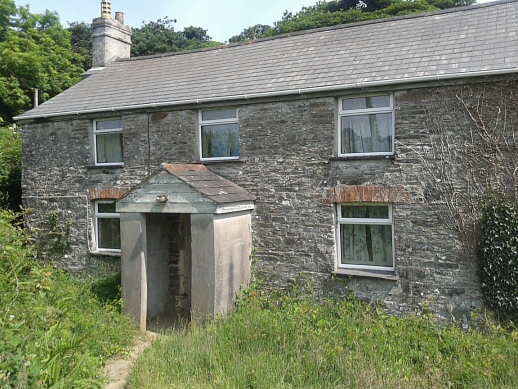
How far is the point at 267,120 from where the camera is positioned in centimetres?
946

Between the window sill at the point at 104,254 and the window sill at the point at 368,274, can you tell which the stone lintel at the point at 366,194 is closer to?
the window sill at the point at 368,274

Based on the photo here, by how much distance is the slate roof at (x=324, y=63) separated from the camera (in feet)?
27.2

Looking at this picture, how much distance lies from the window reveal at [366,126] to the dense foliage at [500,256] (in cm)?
216

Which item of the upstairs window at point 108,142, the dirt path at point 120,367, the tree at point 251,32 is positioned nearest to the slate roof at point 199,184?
the upstairs window at point 108,142

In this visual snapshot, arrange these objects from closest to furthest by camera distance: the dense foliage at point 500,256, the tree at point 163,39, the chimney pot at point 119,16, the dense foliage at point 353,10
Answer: the dense foliage at point 500,256 < the chimney pot at point 119,16 < the dense foliage at point 353,10 < the tree at point 163,39

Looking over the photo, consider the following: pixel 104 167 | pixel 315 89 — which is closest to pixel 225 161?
pixel 315 89

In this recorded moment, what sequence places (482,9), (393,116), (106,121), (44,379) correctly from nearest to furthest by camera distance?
(44,379)
(393,116)
(482,9)
(106,121)

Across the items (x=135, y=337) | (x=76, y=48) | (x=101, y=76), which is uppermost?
(x=76, y=48)

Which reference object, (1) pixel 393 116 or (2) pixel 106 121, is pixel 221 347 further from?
(2) pixel 106 121

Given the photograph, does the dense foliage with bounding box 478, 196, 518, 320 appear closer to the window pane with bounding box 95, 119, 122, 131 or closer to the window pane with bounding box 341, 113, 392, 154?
the window pane with bounding box 341, 113, 392, 154

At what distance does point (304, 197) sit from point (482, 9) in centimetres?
621

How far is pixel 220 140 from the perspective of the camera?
10.2 m

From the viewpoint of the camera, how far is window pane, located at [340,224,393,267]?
8602 millimetres

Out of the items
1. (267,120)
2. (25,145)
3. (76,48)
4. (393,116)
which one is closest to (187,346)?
(267,120)
